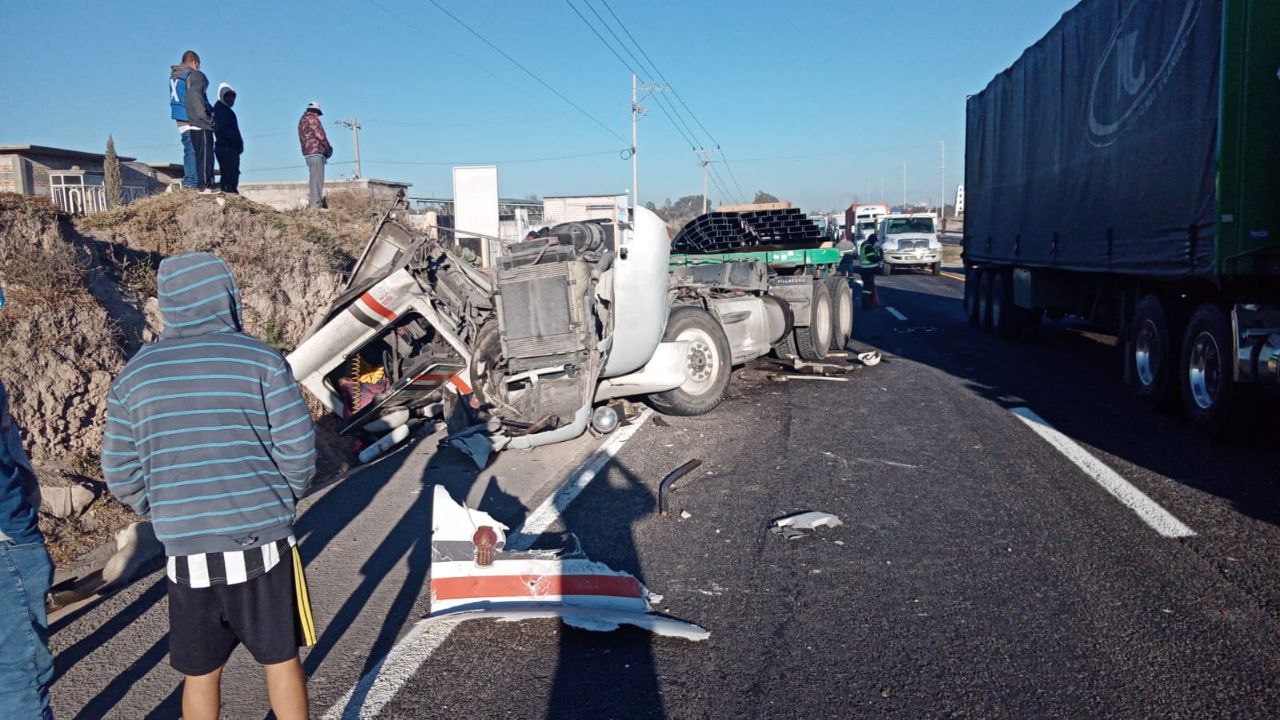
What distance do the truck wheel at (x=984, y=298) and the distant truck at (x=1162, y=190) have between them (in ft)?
5.98

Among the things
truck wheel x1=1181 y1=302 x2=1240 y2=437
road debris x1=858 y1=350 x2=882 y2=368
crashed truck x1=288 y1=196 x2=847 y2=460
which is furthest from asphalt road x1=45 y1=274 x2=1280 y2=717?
road debris x1=858 y1=350 x2=882 y2=368

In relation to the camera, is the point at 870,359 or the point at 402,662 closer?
the point at 402,662

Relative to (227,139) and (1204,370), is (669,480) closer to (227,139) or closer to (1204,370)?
(1204,370)

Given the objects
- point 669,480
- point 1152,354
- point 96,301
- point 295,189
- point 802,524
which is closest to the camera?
point 802,524

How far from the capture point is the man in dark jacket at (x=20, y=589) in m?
2.78

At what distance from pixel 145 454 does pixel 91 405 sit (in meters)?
4.75

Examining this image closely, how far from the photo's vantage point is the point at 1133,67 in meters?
9.33

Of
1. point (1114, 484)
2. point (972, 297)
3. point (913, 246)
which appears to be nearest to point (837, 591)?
point (1114, 484)

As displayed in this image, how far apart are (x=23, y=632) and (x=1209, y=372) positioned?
8655mm

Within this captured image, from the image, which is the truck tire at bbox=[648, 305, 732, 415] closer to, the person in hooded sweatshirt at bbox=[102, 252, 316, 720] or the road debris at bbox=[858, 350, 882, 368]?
the road debris at bbox=[858, 350, 882, 368]

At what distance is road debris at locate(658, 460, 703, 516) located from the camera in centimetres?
617

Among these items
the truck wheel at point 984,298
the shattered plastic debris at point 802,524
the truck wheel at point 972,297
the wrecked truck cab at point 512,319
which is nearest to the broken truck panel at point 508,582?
the shattered plastic debris at point 802,524

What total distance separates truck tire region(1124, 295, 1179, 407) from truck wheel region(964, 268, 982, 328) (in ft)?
24.2

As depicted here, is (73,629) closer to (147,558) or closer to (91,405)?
(147,558)
